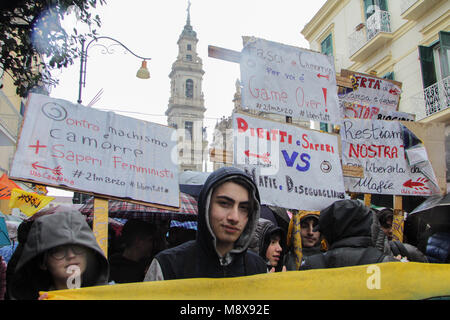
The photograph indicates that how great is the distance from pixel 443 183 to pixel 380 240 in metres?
2.63

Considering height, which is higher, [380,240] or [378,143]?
[378,143]

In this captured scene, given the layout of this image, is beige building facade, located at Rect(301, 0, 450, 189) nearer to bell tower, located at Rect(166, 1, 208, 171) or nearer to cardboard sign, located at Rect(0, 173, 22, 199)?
cardboard sign, located at Rect(0, 173, 22, 199)

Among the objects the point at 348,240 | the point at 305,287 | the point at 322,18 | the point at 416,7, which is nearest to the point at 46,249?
the point at 305,287

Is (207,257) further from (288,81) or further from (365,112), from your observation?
(365,112)

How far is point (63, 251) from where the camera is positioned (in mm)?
1990

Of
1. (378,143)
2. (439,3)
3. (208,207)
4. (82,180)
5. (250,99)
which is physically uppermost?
(439,3)

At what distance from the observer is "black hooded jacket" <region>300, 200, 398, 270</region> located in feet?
7.51

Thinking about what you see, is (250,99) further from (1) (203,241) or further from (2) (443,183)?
(2) (443,183)

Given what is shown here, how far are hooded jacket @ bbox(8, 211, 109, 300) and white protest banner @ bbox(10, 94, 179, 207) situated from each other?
→ 80cm

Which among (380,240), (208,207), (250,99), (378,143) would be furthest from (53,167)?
(378,143)

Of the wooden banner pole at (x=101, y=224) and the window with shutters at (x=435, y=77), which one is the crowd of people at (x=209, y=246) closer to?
the wooden banner pole at (x=101, y=224)

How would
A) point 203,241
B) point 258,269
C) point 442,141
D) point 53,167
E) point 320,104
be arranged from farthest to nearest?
point 442,141, point 320,104, point 53,167, point 258,269, point 203,241

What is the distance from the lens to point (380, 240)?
2430mm

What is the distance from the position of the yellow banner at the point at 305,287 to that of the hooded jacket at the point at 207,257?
0.26 meters
